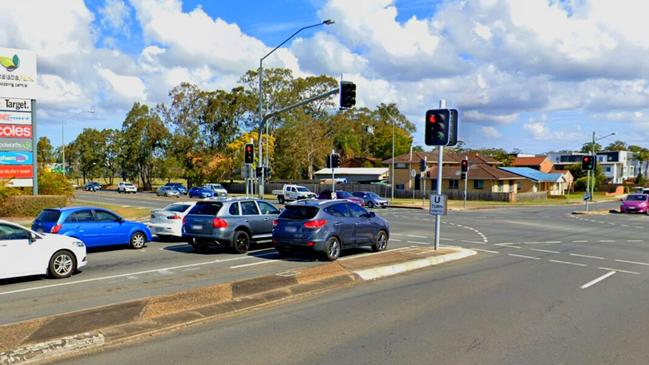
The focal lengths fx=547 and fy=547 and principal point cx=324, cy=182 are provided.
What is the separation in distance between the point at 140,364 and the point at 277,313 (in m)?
2.78

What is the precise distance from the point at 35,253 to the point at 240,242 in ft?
18.7

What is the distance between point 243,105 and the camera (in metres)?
75.7

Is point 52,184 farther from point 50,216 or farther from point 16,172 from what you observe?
point 50,216

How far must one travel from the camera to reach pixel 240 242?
51.3ft

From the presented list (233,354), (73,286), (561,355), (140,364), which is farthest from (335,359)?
(73,286)

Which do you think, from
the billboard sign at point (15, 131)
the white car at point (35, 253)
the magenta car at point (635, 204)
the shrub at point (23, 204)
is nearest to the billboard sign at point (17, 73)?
the billboard sign at point (15, 131)

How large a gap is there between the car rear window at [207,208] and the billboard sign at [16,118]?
626 inches

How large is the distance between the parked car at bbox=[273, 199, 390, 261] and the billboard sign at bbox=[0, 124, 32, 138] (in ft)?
60.9

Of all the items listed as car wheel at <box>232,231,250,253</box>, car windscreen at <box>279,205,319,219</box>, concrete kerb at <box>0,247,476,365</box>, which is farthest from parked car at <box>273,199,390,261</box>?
concrete kerb at <box>0,247,476,365</box>

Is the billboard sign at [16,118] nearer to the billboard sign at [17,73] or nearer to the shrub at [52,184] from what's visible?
the billboard sign at [17,73]

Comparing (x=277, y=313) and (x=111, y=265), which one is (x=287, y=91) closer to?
(x=111, y=265)

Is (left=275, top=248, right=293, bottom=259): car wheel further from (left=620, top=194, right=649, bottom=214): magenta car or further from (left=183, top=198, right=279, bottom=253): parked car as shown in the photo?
(left=620, top=194, right=649, bottom=214): magenta car

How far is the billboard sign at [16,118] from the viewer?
2634 cm

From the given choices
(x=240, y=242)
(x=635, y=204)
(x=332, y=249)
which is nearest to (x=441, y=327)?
(x=332, y=249)
